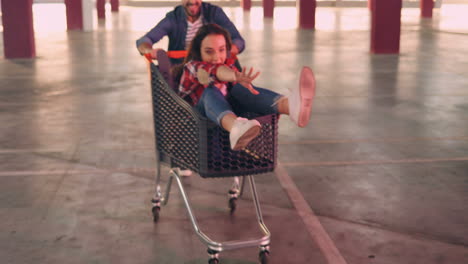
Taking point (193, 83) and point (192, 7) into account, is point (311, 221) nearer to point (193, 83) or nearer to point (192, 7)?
point (193, 83)

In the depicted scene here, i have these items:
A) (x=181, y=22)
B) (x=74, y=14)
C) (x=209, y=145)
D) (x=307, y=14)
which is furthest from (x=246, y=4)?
(x=209, y=145)

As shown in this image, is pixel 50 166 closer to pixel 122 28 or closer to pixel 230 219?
pixel 230 219

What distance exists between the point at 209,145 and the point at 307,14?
21.2m

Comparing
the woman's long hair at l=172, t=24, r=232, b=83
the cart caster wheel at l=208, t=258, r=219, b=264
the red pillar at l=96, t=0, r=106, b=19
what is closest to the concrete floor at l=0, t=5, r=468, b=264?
the cart caster wheel at l=208, t=258, r=219, b=264

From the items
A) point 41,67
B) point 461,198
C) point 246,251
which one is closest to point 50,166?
point 246,251

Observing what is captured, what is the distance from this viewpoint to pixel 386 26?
15.0m

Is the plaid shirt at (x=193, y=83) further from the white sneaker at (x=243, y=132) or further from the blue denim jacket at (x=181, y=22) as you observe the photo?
the blue denim jacket at (x=181, y=22)

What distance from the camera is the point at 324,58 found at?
13938 mm

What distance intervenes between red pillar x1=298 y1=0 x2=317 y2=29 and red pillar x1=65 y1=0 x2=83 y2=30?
7658mm

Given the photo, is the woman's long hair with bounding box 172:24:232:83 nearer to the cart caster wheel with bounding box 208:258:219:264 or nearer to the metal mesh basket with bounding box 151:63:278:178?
the metal mesh basket with bounding box 151:63:278:178

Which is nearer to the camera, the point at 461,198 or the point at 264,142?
the point at 264,142

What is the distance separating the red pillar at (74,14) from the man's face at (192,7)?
18.1 metres

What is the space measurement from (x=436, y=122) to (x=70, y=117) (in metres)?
4.09

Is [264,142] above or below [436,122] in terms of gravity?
above
